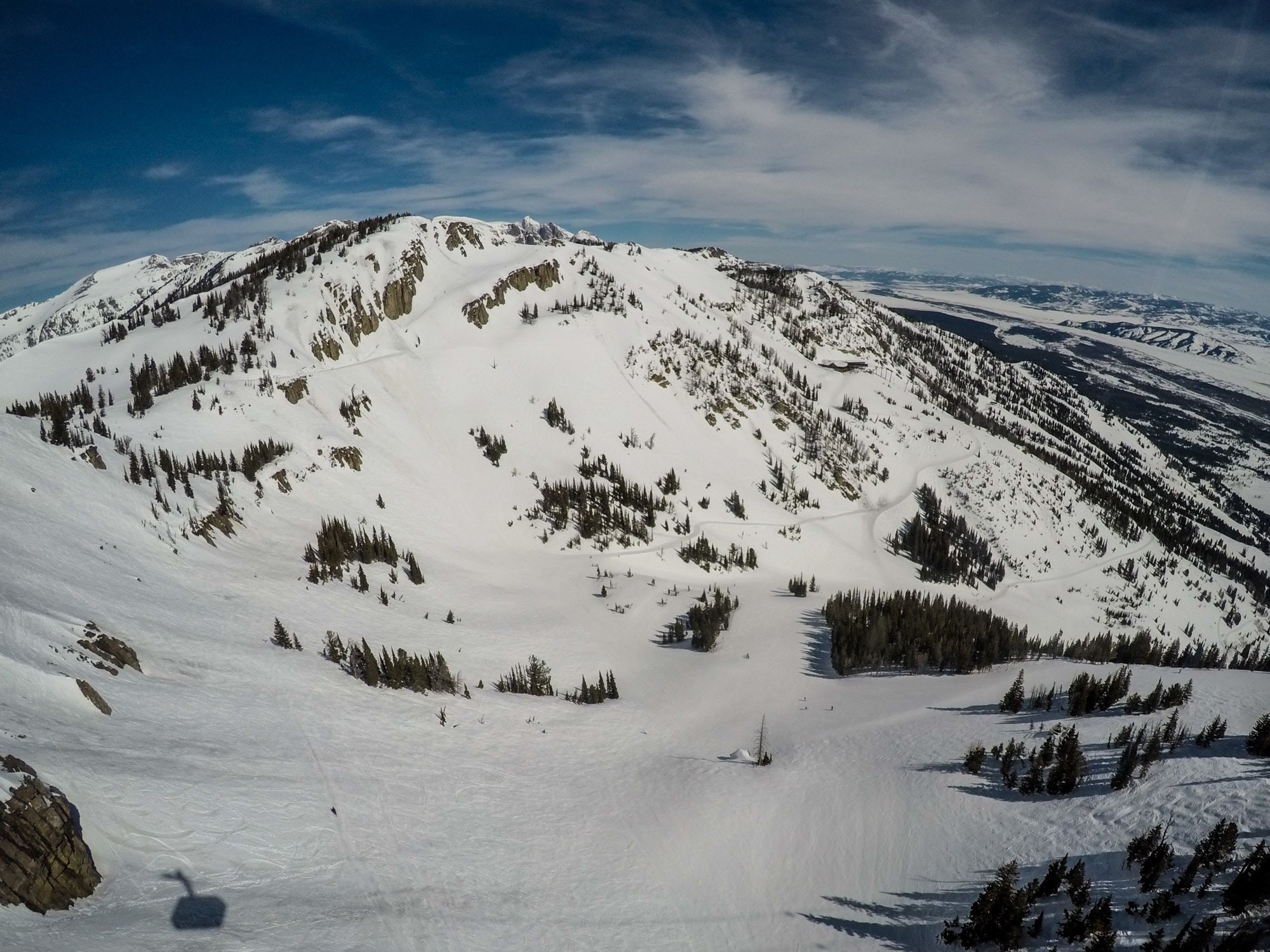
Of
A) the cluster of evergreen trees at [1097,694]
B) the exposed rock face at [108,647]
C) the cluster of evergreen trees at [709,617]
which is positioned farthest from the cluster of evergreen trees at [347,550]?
the cluster of evergreen trees at [1097,694]

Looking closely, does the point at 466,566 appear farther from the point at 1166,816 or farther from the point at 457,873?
the point at 1166,816

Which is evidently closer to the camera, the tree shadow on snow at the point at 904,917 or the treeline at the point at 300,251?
the tree shadow on snow at the point at 904,917

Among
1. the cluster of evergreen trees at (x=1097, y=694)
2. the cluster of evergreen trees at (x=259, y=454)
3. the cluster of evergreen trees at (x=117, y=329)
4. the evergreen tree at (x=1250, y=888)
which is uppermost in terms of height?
the cluster of evergreen trees at (x=117, y=329)

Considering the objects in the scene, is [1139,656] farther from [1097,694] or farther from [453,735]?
[453,735]

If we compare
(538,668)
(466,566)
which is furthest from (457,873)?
(466,566)

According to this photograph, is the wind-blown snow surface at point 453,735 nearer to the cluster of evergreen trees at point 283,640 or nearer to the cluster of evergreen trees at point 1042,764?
the cluster of evergreen trees at point 1042,764

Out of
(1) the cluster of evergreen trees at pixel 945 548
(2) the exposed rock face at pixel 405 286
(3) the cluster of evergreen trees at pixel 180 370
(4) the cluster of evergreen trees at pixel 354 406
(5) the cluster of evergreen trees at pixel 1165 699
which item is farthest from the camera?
(2) the exposed rock face at pixel 405 286

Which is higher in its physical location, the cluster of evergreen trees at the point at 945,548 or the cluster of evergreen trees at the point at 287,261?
the cluster of evergreen trees at the point at 287,261
